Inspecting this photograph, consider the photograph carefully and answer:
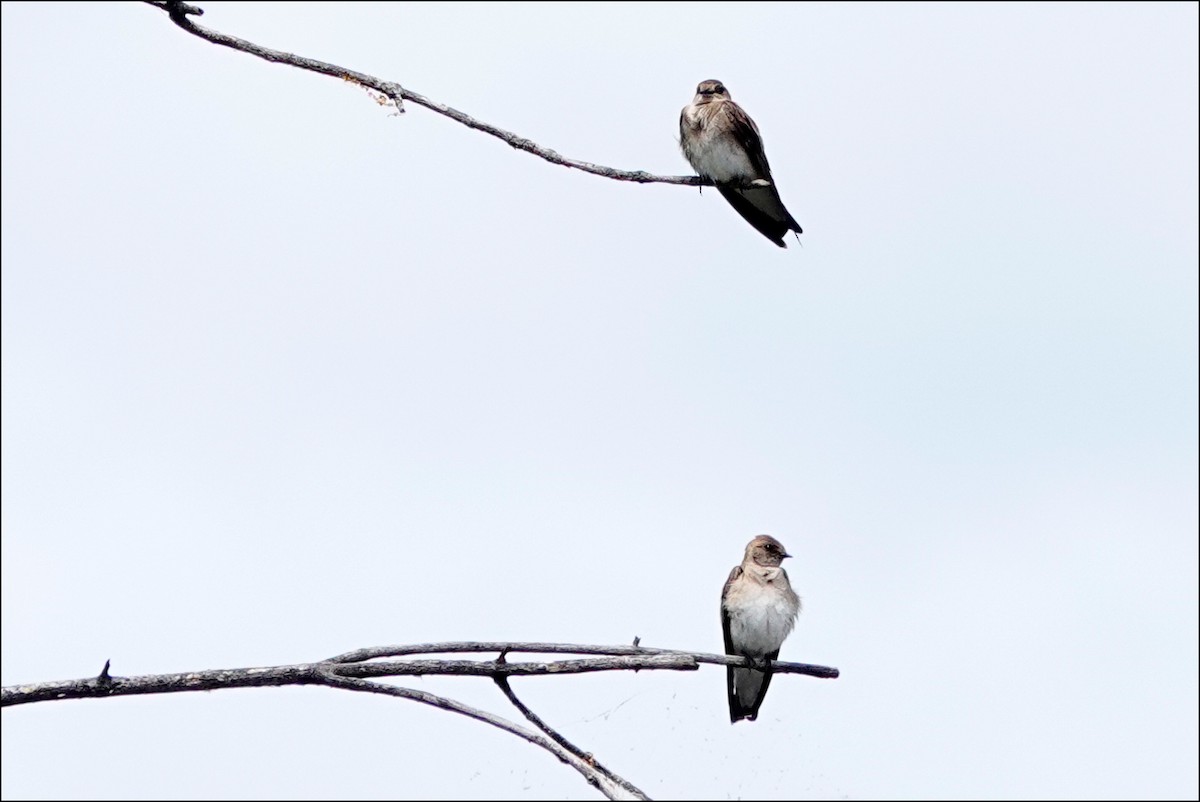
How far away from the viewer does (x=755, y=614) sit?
13.8 meters

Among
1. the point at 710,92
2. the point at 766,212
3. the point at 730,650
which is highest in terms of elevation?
the point at 710,92

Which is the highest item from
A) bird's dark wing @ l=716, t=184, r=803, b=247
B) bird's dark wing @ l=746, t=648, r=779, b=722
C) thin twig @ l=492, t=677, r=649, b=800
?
bird's dark wing @ l=716, t=184, r=803, b=247

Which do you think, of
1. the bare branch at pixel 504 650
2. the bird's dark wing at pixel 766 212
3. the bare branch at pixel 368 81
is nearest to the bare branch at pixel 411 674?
the bare branch at pixel 504 650

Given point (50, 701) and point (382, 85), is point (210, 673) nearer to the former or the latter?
point (50, 701)

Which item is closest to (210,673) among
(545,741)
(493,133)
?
(545,741)

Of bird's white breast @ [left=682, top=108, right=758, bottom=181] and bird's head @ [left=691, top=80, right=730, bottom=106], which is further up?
bird's head @ [left=691, top=80, right=730, bottom=106]

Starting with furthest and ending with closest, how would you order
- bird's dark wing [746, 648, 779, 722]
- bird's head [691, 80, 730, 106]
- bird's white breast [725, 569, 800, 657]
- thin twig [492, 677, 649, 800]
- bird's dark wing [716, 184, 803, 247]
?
bird's head [691, 80, 730, 106] < bird's dark wing [746, 648, 779, 722] < bird's white breast [725, 569, 800, 657] < bird's dark wing [716, 184, 803, 247] < thin twig [492, 677, 649, 800]

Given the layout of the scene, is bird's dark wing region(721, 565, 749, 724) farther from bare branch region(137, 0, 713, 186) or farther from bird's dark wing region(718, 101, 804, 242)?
bare branch region(137, 0, 713, 186)

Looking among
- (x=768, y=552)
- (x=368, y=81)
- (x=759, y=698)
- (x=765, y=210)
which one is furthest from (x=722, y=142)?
(x=368, y=81)

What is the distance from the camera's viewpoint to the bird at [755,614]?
13797 mm

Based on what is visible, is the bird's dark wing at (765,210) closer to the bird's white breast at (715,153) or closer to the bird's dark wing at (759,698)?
the bird's white breast at (715,153)

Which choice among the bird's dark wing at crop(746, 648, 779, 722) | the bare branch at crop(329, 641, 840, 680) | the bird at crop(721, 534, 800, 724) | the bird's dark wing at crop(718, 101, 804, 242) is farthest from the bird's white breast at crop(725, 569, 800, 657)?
the bare branch at crop(329, 641, 840, 680)

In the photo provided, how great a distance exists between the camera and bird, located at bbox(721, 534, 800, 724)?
45.3ft

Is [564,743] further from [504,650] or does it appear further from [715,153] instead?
[715,153]
